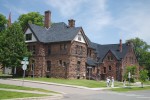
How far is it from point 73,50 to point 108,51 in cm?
2136

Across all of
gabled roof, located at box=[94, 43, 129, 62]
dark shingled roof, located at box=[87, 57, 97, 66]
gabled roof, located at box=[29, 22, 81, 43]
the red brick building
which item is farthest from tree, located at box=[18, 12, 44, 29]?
gabled roof, located at box=[29, 22, 81, 43]

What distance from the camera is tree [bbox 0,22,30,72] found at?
148 ft

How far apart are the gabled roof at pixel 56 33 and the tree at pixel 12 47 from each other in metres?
4.16

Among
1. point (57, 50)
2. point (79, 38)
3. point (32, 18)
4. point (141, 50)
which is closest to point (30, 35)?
point (57, 50)

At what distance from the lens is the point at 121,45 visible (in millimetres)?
70188

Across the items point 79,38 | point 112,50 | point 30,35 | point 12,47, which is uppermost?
point 30,35

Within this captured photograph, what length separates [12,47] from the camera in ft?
150

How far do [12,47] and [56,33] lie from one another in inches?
374

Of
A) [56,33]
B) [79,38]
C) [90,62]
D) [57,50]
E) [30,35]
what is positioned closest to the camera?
[57,50]

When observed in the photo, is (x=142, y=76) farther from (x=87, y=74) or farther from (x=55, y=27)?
(x=55, y=27)

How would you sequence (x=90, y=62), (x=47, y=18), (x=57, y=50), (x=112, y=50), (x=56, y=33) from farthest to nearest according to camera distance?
(x=112, y=50) < (x=90, y=62) < (x=47, y=18) < (x=56, y=33) < (x=57, y=50)

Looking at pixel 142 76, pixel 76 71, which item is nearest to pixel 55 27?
pixel 76 71

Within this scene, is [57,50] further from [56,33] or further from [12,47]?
[12,47]

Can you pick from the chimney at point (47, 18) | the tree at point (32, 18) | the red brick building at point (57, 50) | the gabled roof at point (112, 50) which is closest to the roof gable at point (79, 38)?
the red brick building at point (57, 50)
